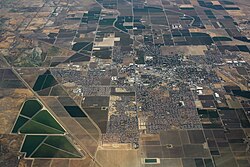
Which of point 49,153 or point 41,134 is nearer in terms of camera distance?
point 49,153

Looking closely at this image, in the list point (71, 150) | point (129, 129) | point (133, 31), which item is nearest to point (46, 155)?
point (71, 150)

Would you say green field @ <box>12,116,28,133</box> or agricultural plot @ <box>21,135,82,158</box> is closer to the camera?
agricultural plot @ <box>21,135,82,158</box>

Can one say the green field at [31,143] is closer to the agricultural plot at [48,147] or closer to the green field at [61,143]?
the agricultural plot at [48,147]

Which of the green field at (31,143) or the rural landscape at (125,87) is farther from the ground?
the rural landscape at (125,87)

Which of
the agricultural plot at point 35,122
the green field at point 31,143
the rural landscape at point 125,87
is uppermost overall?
the rural landscape at point 125,87

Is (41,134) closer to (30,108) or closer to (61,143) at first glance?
(61,143)

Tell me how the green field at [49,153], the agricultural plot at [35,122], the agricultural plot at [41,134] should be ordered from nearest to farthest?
the green field at [49,153]
the agricultural plot at [41,134]
the agricultural plot at [35,122]

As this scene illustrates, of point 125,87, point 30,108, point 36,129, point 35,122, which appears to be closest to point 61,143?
point 36,129

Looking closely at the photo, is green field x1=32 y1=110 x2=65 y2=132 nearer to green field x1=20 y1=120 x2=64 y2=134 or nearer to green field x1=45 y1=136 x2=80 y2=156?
green field x1=20 y1=120 x2=64 y2=134

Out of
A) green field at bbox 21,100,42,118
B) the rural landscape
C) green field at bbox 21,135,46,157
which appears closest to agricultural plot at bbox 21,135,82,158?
green field at bbox 21,135,46,157

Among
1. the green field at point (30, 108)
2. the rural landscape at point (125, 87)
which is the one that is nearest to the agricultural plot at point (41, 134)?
the green field at point (30, 108)

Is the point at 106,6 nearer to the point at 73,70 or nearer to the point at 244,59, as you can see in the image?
the point at 73,70
